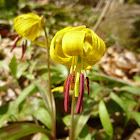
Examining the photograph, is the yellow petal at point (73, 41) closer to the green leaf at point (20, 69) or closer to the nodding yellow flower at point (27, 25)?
the nodding yellow flower at point (27, 25)

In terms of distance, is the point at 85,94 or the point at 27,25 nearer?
the point at 27,25

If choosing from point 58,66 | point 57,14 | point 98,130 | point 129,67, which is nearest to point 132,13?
point 129,67

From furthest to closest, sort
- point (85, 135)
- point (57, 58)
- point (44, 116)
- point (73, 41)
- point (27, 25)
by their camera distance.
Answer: point (44, 116) < point (85, 135) < point (27, 25) < point (57, 58) < point (73, 41)

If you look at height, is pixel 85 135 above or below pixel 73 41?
below

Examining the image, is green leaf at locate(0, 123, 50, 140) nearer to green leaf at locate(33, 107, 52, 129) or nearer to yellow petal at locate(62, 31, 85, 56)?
green leaf at locate(33, 107, 52, 129)

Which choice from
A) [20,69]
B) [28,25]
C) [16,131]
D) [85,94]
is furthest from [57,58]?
[20,69]

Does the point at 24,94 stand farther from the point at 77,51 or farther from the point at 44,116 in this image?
the point at 77,51
